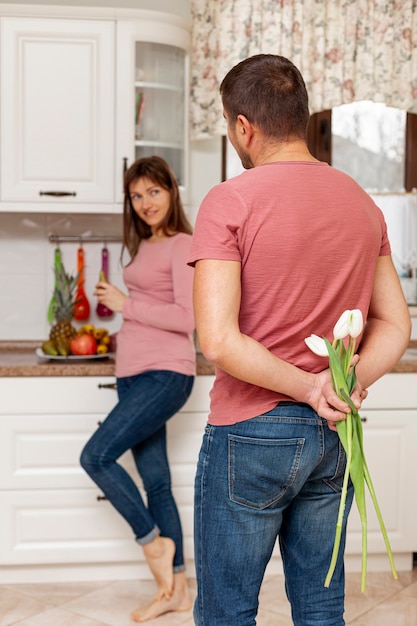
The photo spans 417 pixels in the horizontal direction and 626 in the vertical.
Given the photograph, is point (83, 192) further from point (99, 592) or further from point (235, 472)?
point (235, 472)

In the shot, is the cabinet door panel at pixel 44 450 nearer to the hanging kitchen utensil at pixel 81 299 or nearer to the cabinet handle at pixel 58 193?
the hanging kitchen utensil at pixel 81 299

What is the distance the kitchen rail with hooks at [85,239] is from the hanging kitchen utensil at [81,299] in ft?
0.14

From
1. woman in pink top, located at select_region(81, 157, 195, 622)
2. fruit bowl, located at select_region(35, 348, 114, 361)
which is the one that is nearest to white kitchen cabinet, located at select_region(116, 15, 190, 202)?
woman in pink top, located at select_region(81, 157, 195, 622)

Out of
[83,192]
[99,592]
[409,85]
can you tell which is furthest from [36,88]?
[99,592]

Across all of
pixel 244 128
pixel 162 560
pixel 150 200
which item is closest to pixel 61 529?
pixel 162 560

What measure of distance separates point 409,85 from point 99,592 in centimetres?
231

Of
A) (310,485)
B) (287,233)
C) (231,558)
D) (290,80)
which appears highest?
(290,80)

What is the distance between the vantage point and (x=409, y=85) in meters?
3.46

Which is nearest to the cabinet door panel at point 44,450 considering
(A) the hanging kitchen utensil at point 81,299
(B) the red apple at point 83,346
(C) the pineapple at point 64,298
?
(B) the red apple at point 83,346

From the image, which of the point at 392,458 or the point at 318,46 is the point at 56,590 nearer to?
the point at 392,458

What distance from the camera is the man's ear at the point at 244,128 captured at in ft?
4.62

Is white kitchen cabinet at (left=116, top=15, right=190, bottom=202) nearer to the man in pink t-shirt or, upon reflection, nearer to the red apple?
the red apple

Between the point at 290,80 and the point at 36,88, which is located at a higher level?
the point at 36,88

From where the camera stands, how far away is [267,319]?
4.58ft
